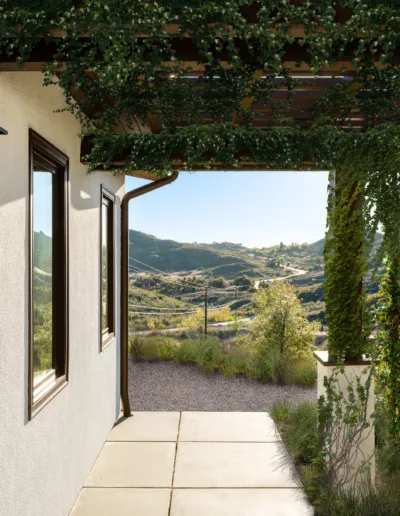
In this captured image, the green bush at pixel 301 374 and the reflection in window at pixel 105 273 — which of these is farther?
the green bush at pixel 301 374

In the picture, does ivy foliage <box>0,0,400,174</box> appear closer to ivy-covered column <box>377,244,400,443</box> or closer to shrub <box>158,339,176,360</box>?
ivy-covered column <box>377,244,400,443</box>

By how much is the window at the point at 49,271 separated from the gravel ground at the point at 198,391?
10.6 feet

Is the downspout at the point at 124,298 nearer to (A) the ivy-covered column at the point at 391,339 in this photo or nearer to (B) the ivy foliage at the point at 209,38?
(A) the ivy-covered column at the point at 391,339

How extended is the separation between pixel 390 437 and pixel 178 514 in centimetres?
184

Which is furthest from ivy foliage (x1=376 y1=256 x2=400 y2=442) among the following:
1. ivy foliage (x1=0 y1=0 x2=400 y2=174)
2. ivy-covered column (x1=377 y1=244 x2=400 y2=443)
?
ivy foliage (x1=0 y1=0 x2=400 y2=174)

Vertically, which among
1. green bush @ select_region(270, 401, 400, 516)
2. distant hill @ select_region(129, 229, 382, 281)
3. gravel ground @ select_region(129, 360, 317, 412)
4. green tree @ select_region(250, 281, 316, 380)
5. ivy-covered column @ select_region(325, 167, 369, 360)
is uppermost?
distant hill @ select_region(129, 229, 382, 281)

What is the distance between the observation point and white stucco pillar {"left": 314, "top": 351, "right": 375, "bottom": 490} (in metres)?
3.47

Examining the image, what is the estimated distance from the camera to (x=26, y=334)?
2449mm

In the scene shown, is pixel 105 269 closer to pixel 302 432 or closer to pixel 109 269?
pixel 109 269

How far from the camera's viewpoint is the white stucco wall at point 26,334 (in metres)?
2.20

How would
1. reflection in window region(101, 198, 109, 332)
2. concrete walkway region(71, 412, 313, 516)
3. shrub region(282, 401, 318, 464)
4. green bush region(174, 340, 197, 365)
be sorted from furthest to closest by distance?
green bush region(174, 340, 197, 365) → reflection in window region(101, 198, 109, 332) → shrub region(282, 401, 318, 464) → concrete walkway region(71, 412, 313, 516)

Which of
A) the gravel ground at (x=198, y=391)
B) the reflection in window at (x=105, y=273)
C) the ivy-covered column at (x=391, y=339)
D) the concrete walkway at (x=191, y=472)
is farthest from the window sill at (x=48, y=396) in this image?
the gravel ground at (x=198, y=391)

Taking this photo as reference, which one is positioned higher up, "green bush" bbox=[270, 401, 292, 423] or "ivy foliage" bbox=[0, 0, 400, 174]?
"ivy foliage" bbox=[0, 0, 400, 174]

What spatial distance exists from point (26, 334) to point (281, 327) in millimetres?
6362
